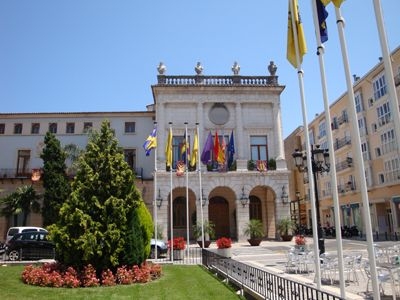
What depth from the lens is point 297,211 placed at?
6306 centimetres

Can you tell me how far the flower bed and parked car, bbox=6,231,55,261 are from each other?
26.9 feet

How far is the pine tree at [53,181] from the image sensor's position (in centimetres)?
3198

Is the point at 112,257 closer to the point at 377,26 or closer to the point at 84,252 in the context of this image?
the point at 84,252

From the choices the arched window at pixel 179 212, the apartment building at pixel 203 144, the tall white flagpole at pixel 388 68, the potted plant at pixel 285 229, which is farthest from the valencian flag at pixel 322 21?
the arched window at pixel 179 212

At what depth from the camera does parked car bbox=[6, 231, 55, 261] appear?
21.1 metres

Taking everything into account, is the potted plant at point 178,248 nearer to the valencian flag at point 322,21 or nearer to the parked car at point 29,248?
the parked car at point 29,248

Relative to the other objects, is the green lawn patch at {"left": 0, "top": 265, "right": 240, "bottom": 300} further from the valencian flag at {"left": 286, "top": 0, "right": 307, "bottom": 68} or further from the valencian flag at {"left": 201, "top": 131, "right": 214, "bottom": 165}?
the valencian flag at {"left": 201, "top": 131, "right": 214, "bottom": 165}

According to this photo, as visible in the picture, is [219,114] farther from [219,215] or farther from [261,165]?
[219,215]

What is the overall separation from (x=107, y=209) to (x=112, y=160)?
6.48ft

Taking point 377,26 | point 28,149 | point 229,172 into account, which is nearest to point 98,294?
point 377,26

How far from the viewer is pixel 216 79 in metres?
36.2

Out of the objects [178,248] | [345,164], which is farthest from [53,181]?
[345,164]

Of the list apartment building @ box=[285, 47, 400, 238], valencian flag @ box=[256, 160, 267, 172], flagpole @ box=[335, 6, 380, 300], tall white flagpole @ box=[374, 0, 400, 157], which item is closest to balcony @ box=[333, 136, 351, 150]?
apartment building @ box=[285, 47, 400, 238]

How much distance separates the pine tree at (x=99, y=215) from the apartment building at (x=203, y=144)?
61.7ft
